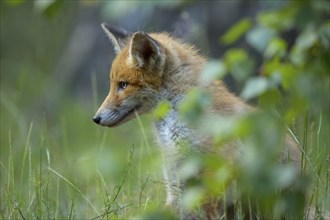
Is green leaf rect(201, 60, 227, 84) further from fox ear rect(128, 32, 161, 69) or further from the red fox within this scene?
fox ear rect(128, 32, 161, 69)

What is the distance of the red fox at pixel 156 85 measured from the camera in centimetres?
582

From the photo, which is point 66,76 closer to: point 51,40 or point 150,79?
point 51,40

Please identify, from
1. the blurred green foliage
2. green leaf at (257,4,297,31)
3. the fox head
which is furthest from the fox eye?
green leaf at (257,4,297,31)

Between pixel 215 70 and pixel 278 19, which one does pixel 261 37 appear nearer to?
pixel 278 19

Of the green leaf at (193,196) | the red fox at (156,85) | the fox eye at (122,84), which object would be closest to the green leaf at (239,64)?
the green leaf at (193,196)

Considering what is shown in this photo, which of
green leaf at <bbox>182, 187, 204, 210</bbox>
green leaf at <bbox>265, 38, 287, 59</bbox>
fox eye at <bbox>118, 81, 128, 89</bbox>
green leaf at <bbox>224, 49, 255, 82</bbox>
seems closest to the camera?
green leaf at <bbox>182, 187, 204, 210</bbox>

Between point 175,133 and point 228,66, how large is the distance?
2673mm

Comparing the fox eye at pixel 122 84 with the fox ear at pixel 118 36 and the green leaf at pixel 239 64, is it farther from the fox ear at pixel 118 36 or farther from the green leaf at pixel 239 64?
the green leaf at pixel 239 64

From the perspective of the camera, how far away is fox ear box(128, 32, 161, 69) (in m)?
5.99

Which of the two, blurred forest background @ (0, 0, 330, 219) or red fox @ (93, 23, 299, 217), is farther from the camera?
red fox @ (93, 23, 299, 217)

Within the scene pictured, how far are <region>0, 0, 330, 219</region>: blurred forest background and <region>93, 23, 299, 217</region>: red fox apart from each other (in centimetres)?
19

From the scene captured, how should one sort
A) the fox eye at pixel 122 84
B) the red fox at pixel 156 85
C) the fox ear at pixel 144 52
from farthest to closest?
the fox eye at pixel 122 84, the fox ear at pixel 144 52, the red fox at pixel 156 85

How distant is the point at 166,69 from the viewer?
610 centimetres

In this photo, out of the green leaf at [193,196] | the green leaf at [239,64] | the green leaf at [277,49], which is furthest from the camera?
the green leaf at [277,49]
